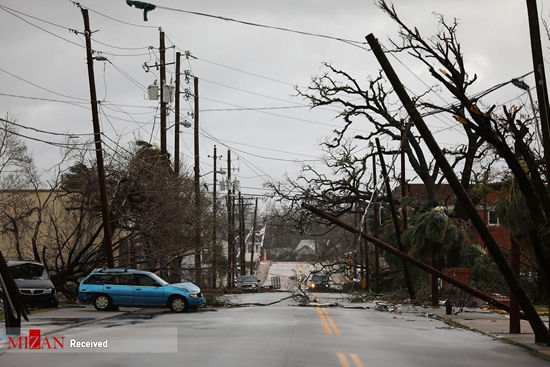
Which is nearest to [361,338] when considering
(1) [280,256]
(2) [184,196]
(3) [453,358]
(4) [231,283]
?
(3) [453,358]

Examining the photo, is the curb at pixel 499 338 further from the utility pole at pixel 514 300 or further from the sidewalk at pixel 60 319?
the sidewalk at pixel 60 319

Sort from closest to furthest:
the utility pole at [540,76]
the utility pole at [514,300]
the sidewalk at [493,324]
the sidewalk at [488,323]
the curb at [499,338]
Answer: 1. the curb at [499,338]
2. the utility pole at [540,76]
3. the sidewalk at [493,324]
4. the sidewalk at [488,323]
5. the utility pole at [514,300]

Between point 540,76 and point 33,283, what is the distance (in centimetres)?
1881

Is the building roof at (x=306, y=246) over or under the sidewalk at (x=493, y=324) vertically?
over

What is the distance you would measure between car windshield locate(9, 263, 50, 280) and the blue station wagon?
151 centimetres

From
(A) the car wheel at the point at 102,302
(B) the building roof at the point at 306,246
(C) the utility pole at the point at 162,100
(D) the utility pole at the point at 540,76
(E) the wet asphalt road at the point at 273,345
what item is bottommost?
(E) the wet asphalt road at the point at 273,345

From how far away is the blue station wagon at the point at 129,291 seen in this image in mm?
28102

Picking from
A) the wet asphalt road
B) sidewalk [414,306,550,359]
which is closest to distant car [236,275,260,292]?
sidewalk [414,306,550,359]

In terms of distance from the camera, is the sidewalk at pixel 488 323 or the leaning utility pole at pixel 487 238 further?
the sidewalk at pixel 488 323

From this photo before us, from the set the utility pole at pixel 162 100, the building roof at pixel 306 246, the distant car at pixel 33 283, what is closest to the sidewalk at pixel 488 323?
the utility pole at pixel 162 100

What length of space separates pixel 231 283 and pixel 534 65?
4904cm

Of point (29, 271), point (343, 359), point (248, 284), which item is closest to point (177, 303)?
point (29, 271)

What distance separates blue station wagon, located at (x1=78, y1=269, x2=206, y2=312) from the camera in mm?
28102

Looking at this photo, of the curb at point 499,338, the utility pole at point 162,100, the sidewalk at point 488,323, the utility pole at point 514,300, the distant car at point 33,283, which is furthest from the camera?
the utility pole at point 162,100
